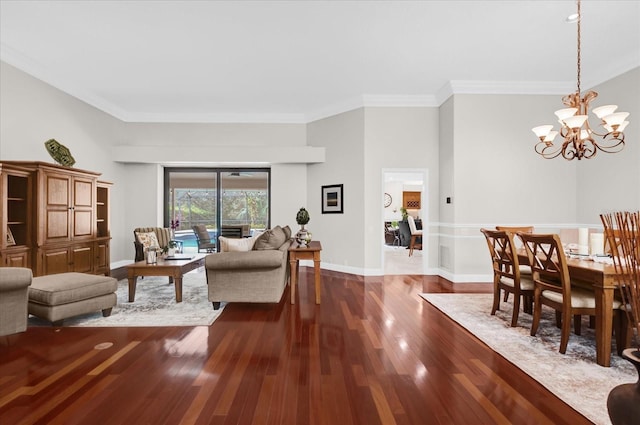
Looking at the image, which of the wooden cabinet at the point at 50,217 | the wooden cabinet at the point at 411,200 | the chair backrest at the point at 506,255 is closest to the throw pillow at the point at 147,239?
the wooden cabinet at the point at 50,217

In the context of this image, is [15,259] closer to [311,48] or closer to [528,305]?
[311,48]

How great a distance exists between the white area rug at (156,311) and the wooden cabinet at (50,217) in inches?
32.6

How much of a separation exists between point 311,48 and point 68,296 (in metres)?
4.17

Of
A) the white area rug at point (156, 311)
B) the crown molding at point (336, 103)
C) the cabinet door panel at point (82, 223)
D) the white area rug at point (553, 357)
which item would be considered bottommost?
the white area rug at point (156, 311)

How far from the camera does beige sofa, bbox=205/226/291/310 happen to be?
3736 mm

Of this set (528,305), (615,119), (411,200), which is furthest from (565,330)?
(411,200)

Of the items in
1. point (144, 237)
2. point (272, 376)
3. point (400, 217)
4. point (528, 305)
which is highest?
point (400, 217)

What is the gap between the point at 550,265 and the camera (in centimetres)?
276

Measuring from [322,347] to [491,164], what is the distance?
4.54m

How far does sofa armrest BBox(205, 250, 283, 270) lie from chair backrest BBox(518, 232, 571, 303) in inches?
102

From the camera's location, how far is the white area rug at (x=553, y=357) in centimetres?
205

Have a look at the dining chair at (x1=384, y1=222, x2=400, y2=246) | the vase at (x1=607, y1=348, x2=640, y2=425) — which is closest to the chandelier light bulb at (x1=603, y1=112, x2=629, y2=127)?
the vase at (x1=607, y1=348, x2=640, y2=425)

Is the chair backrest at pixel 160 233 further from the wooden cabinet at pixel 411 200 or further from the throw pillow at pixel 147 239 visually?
the wooden cabinet at pixel 411 200

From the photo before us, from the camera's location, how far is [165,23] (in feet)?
12.6
